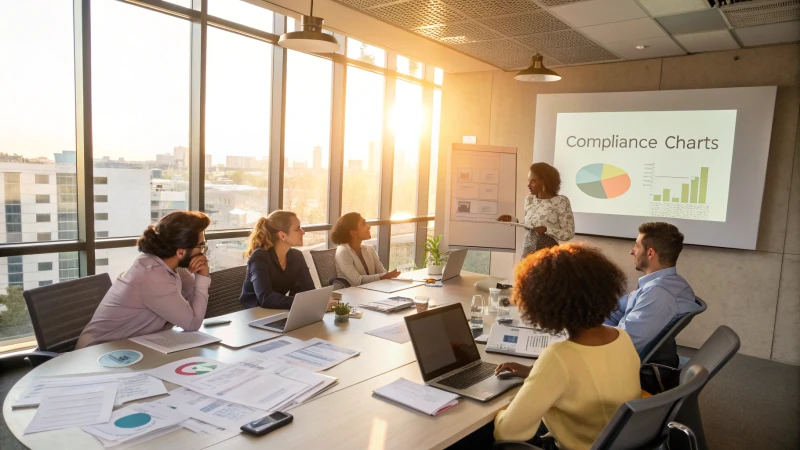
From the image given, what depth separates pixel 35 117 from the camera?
3.90 metres

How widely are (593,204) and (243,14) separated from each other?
423 cm

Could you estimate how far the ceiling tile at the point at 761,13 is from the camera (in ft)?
13.1

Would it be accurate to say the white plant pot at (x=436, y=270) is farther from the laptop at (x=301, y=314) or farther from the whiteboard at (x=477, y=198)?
the laptop at (x=301, y=314)

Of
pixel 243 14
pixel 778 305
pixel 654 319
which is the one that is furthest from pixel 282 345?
pixel 778 305

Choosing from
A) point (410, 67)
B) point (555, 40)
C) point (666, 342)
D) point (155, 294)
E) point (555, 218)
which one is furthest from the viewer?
point (410, 67)

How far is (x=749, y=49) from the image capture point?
17.1 feet

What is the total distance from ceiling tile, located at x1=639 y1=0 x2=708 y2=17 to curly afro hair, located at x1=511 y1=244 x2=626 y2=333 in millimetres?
3067

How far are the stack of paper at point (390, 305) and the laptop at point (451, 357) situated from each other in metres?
0.90

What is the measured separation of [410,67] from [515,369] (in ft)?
18.9

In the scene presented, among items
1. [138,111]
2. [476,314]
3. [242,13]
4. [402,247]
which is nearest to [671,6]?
[476,314]

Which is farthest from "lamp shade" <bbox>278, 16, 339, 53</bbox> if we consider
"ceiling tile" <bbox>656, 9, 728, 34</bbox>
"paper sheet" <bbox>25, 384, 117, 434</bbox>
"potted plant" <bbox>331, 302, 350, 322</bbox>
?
"ceiling tile" <bbox>656, 9, 728, 34</bbox>

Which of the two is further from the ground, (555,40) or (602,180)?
(555,40)

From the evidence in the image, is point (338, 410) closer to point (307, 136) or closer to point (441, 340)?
point (441, 340)

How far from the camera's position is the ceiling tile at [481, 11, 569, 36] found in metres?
4.44
